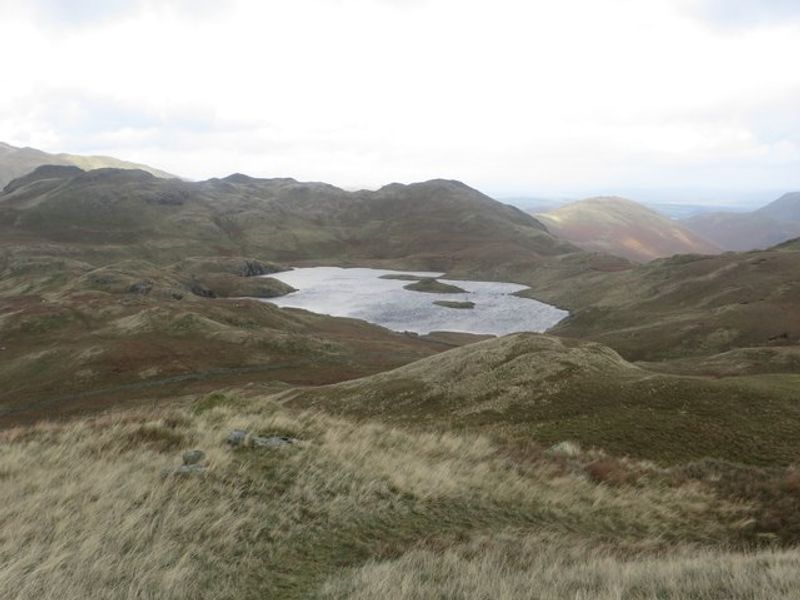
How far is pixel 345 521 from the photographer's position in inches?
520

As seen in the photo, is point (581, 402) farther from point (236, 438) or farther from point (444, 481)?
point (236, 438)

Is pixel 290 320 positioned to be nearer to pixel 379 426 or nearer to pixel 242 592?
pixel 379 426

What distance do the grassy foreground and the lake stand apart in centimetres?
11354

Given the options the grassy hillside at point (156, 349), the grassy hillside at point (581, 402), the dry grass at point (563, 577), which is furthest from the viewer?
the grassy hillside at point (156, 349)

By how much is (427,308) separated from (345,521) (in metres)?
147

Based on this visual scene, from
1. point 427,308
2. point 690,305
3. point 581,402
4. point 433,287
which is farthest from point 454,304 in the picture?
point 581,402

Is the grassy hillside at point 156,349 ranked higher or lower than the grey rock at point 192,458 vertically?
lower

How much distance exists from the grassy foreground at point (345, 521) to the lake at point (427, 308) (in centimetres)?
11354

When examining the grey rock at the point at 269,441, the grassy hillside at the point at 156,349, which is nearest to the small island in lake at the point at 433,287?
the grassy hillside at the point at 156,349

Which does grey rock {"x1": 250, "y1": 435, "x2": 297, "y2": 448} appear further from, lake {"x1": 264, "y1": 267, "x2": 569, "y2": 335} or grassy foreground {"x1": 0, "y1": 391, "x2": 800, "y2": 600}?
lake {"x1": 264, "y1": 267, "x2": 569, "y2": 335}

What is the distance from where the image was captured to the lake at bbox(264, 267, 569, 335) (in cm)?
14000

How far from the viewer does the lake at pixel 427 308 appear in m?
140

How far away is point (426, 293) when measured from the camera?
602ft

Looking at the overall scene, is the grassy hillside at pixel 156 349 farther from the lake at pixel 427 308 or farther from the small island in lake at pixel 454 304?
the small island in lake at pixel 454 304
